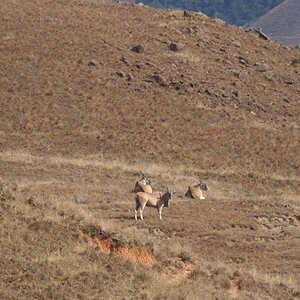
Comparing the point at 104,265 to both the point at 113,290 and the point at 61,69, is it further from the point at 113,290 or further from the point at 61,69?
the point at 61,69

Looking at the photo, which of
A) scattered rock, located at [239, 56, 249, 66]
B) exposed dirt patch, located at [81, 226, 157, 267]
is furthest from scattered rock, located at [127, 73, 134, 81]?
exposed dirt patch, located at [81, 226, 157, 267]

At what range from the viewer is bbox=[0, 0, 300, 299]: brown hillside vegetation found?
16.2 metres

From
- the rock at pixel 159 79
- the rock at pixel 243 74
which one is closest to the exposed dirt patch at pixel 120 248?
the rock at pixel 159 79

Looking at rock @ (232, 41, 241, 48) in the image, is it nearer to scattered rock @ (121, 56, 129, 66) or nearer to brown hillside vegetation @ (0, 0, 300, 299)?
brown hillside vegetation @ (0, 0, 300, 299)

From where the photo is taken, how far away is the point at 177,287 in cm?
1581

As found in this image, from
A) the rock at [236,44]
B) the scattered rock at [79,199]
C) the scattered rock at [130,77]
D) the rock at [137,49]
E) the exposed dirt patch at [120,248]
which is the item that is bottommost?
the exposed dirt patch at [120,248]

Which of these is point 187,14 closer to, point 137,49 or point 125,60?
point 137,49

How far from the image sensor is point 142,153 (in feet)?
140

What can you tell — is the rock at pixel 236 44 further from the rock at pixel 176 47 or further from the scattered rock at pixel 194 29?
A: the rock at pixel 176 47

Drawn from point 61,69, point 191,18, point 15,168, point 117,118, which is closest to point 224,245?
point 15,168

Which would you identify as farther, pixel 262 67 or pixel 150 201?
pixel 262 67

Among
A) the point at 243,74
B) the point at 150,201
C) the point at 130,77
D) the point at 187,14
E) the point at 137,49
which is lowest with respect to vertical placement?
the point at 150,201

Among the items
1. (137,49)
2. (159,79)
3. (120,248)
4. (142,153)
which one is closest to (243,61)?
(137,49)

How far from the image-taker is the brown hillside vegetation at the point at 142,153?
637 inches
